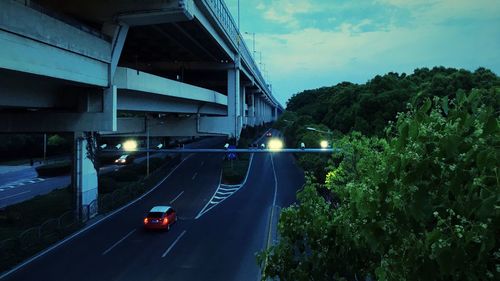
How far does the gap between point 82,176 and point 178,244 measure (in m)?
8.41

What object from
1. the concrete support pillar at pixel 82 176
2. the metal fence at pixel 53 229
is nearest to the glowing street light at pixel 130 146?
the concrete support pillar at pixel 82 176

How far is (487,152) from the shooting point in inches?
137

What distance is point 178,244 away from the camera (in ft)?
81.4

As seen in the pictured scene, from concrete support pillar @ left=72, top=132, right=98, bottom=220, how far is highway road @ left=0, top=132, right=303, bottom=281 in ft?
4.98

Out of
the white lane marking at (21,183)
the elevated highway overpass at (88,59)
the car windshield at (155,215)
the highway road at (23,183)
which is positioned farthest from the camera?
the white lane marking at (21,183)

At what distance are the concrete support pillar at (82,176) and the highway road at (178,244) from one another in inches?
59.8

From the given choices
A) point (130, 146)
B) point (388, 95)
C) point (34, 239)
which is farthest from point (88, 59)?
point (388, 95)

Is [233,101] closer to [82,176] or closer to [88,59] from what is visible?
[82,176]

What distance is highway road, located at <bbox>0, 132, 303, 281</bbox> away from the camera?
19578 mm

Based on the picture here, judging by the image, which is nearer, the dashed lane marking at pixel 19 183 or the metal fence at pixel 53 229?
the metal fence at pixel 53 229

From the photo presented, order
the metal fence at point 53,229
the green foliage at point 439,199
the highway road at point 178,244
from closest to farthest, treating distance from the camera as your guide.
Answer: the green foliage at point 439,199 < the highway road at point 178,244 < the metal fence at point 53,229

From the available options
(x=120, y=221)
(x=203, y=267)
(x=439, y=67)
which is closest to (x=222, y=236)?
(x=203, y=267)

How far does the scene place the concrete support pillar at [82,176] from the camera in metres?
28.0

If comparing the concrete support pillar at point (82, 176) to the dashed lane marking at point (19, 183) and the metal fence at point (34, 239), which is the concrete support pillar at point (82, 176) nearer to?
the metal fence at point (34, 239)
